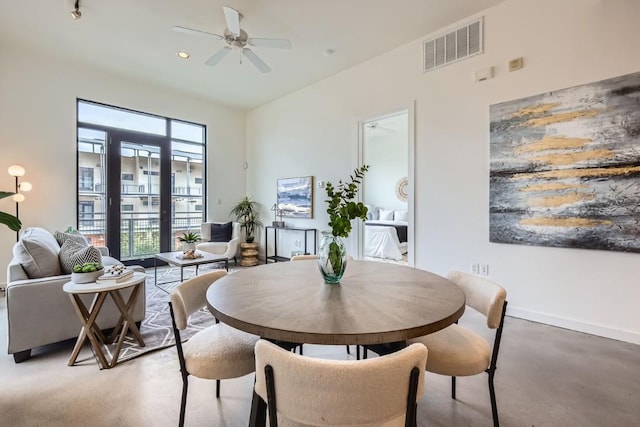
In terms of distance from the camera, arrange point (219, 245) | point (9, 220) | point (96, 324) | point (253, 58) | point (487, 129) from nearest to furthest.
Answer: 1. point (9, 220)
2. point (96, 324)
3. point (487, 129)
4. point (253, 58)
5. point (219, 245)

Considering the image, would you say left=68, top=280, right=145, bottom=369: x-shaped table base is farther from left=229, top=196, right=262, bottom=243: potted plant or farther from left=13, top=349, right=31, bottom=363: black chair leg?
left=229, top=196, right=262, bottom=243: potted plant

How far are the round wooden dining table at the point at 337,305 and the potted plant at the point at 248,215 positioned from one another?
4.66 meters

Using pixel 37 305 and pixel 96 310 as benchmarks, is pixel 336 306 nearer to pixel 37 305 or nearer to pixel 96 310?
pixel 96 310

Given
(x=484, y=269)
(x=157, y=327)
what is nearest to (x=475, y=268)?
(x=484, y=269)

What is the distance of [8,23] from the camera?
11.3 ft

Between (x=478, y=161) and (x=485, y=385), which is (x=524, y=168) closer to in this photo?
(x=478, y=161)

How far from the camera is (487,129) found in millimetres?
3195

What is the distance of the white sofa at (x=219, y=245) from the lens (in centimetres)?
490

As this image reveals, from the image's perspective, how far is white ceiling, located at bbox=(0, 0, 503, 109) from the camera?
10.1ft

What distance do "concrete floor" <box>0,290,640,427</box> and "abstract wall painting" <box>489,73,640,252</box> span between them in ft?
3.32

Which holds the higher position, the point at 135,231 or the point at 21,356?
the point at 135,231

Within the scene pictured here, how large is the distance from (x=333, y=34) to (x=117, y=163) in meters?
4.07

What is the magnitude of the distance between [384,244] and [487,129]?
3034mm

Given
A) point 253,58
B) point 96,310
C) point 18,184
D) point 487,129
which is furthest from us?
point 18,184
